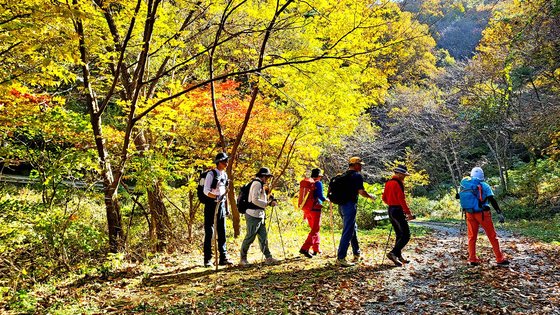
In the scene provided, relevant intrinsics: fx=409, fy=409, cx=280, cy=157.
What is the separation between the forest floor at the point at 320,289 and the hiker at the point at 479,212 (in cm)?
24

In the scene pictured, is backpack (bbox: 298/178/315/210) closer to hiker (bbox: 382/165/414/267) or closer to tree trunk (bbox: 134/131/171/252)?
hiker (bbox: 382/165/414/267)

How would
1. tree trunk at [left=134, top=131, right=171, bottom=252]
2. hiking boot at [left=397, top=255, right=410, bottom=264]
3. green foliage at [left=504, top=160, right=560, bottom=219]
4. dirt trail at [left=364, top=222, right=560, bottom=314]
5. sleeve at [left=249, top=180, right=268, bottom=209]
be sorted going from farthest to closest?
green foliage at [left=504, top=160, right=560, bottom=219] → tree trunk at [left=134, top=131, right=171, bottom=252] → hiking boot at [left=397, top=255, right=410, bottom=264] → sleeve at [left=249, top=180, right=268, bottom=209] → dirt trail at [left=364, top=222, right=560, bottom=314]

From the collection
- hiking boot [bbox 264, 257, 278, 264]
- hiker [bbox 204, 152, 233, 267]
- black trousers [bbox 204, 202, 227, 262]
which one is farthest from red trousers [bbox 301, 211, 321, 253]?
black trousers [bbox 204, 202, 227, 262]

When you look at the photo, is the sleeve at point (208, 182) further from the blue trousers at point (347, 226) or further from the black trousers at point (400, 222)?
the black trousers at point (400, 222)

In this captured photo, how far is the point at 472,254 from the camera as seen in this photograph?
680cm

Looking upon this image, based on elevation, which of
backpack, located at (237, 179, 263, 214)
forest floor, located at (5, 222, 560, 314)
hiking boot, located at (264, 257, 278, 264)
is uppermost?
backpack, located at (237, 179, 263, 214)

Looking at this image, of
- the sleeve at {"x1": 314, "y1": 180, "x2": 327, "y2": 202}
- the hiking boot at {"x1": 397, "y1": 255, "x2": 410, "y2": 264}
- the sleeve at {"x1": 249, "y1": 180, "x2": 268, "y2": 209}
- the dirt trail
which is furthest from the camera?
the sleeve at {"x1": 314, "y1": 180, "x2": 327, "y2": 202}

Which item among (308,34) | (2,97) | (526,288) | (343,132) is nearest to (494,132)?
(343,132)

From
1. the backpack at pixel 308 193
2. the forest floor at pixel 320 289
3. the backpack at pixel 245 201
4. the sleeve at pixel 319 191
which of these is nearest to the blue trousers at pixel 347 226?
the forest floor at pixel 320 289

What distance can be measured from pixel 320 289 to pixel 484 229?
313cm

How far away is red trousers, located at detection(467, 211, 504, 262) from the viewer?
21.9 feet

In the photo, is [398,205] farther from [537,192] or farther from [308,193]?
[537,192]

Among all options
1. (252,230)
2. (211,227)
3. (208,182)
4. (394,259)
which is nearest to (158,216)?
(211,227)

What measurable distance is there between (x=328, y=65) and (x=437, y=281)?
4.43 m
